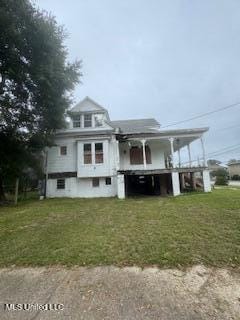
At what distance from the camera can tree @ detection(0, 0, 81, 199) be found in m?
14.2

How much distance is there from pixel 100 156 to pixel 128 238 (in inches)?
455

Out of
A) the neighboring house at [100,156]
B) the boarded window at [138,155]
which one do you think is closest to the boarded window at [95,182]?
the neighboring house at [100,156]

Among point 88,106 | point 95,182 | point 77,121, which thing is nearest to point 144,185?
point 95,182

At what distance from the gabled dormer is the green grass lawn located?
1064 centimetres

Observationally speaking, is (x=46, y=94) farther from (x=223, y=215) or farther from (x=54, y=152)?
(x=223, y=215)

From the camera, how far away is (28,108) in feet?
53.5

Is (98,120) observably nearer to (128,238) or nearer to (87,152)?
(87,152)

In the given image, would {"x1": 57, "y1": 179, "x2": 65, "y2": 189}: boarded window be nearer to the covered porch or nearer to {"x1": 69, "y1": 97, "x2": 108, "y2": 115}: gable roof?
the covered porch

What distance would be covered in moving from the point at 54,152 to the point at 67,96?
15.2 feet

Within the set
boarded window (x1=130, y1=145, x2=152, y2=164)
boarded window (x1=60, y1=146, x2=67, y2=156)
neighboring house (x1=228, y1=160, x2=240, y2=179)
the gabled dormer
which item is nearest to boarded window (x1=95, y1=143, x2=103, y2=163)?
the gabled dormer

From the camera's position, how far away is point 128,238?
670cm

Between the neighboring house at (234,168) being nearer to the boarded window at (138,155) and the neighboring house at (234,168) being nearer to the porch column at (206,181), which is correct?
the boarded window at (138,155)

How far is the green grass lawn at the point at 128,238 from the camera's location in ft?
17.6

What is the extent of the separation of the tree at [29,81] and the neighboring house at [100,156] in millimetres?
1986
